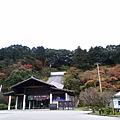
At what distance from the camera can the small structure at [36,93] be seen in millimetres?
25861

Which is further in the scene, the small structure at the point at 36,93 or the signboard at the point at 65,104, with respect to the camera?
the small structure at the point at 36,93

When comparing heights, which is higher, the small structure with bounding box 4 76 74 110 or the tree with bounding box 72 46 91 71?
the tree with bounding box 72 46 91 71

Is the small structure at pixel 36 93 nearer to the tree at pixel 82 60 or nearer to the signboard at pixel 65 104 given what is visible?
the signboard at pixel 65 104

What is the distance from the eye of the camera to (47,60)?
4791 cm

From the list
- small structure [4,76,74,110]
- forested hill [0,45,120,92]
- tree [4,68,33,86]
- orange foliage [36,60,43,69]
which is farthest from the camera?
orange foliage [36,60,43,69]

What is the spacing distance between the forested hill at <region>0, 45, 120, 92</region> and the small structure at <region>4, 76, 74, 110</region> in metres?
4.38

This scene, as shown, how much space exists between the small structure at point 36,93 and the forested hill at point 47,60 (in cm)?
438

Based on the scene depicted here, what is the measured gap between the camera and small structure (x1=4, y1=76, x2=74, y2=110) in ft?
84.8

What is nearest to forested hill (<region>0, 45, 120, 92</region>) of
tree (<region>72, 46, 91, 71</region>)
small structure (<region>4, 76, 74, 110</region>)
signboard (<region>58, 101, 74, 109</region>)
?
tree (<region>72, 46, 91, 71</region>)

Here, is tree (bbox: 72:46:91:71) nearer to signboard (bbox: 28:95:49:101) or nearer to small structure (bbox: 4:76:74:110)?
small structure (bbox: 4:76:74:110)

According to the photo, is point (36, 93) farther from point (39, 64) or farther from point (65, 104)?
point (39, 64)

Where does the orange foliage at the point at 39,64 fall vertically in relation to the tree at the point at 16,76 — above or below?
above

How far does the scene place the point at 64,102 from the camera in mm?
22688

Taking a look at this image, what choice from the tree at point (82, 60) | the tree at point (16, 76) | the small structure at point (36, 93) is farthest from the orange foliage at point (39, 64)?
the small structure at point (36, 93)
